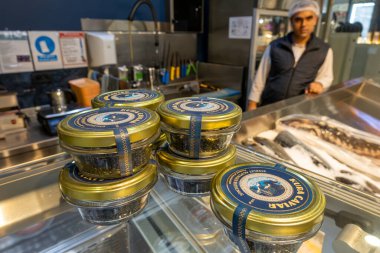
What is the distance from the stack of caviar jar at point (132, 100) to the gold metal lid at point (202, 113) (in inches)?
2.1

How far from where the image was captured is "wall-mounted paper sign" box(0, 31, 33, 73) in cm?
→ 183

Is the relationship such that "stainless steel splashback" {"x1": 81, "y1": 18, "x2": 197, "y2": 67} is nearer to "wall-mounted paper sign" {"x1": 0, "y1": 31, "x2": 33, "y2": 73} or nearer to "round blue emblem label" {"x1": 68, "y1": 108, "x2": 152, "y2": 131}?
"wall-mounted paper sign" {"x1": 0, "y1": 31, "x2": 33, "y2": 73}

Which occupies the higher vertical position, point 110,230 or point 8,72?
point 8,72

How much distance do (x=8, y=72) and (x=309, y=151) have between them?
211cm

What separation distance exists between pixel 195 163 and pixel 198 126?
0.09 meters

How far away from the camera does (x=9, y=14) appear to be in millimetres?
1842

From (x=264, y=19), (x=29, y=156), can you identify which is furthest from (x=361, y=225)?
(x=264, y=19)

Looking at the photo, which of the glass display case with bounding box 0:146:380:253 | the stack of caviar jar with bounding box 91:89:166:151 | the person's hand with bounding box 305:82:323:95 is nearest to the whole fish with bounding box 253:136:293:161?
the glass display case with bounding box 0:146:380:253

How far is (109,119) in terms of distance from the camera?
52 centimetres

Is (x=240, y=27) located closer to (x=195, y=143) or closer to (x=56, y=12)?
(x=56, y=12)

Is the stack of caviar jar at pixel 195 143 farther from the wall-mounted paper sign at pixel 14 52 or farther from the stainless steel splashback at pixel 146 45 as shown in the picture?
the stainless steel splashback at pixel 146 45

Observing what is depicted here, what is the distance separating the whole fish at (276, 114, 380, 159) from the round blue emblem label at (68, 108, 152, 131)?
Result: 3.04ft

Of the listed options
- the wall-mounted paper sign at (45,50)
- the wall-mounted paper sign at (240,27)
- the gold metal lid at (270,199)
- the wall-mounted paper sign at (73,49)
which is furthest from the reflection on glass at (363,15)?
the gold metal lid at (270,199)

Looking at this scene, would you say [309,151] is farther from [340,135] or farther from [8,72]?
[8,72]
